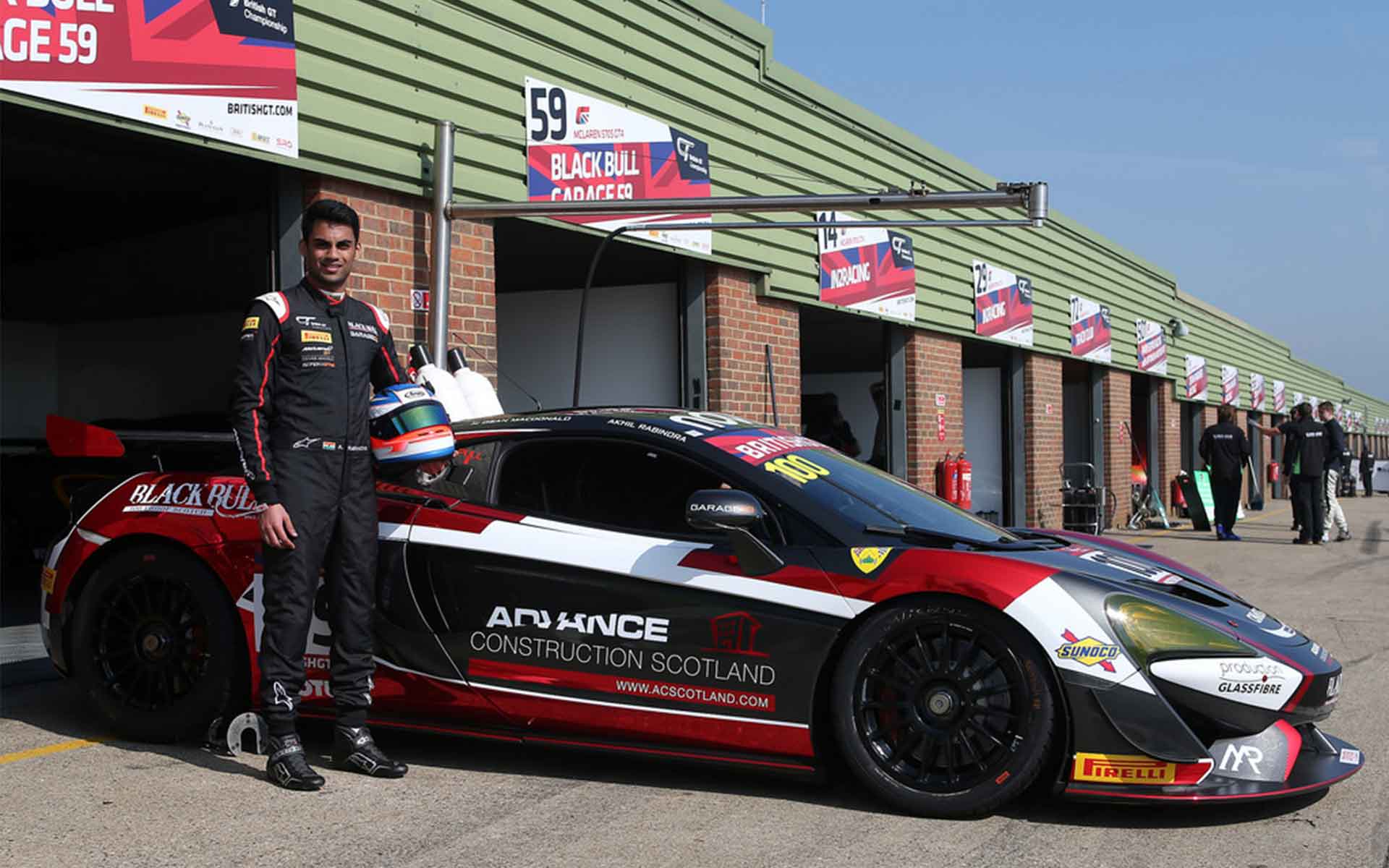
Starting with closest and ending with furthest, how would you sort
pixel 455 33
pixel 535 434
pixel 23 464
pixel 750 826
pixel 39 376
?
pixel 750 826, pixel 535 434, pixel 455 33, pixel 23 464, pixel 39 376

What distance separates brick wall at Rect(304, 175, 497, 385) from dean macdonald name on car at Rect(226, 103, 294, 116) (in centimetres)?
44

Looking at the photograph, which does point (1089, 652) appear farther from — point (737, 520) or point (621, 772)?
point (621, 772)

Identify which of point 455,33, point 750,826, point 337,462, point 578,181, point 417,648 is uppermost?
point 455,33

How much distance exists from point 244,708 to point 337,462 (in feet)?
3.51

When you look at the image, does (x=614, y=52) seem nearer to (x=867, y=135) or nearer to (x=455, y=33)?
(x=455, y=33)

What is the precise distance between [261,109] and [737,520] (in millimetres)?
4162

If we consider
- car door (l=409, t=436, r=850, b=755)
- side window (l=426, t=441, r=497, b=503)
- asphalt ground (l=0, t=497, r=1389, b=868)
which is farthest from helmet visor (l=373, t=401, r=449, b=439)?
asphalt ground (l=0, t=497, r=1389, b=868)

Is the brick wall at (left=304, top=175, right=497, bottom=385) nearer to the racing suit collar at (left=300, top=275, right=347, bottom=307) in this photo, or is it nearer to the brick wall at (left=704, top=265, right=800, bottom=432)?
the brick wall at (left=704, top=265, right=800, bottom=432)

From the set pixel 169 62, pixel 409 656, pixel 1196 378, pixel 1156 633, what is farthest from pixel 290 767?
pixel 1196 378

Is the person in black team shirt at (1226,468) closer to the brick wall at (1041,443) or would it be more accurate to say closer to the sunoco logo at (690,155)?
the brick wall at (1041,443)

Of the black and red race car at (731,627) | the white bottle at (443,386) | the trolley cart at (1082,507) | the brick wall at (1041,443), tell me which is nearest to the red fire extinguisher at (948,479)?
the brick wall at (1041,443)

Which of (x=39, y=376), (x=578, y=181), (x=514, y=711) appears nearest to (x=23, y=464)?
(x=39, y=376)

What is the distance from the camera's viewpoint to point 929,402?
15.0m

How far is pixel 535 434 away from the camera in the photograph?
15.4 ft
